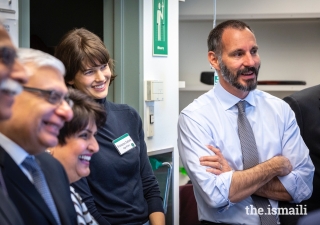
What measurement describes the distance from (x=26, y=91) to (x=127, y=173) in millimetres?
1097

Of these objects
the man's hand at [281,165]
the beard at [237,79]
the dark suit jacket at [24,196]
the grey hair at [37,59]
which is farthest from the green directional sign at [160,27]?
the dark suit jacket at [24,196]

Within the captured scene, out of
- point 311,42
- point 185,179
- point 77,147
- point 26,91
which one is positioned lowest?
point 185,179

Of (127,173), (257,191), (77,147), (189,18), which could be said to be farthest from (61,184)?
(189,18)

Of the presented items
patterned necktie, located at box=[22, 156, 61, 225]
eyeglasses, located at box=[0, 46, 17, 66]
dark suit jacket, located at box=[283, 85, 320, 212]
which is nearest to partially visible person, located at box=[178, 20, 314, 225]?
dark suit jacket, located at box=[283, 85, 320, 212]

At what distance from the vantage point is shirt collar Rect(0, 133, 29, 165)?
123 cm

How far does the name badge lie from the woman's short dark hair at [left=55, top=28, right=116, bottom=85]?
33 centimetres

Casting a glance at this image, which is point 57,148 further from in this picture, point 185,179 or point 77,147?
point 185,179

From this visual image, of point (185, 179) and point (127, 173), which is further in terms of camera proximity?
point (185, 179)

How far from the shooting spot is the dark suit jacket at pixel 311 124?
262 centimetres

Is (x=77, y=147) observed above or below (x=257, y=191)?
above

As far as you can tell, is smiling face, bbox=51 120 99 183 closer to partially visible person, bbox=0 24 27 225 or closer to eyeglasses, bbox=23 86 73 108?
eyeglasses, bbox=23 86 73 108

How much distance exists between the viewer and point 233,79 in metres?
2.46

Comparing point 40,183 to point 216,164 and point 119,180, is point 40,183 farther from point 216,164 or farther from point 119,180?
point 216,164

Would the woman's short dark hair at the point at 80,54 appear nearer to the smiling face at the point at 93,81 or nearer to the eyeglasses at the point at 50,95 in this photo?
the smiling face at the point at 93,81
